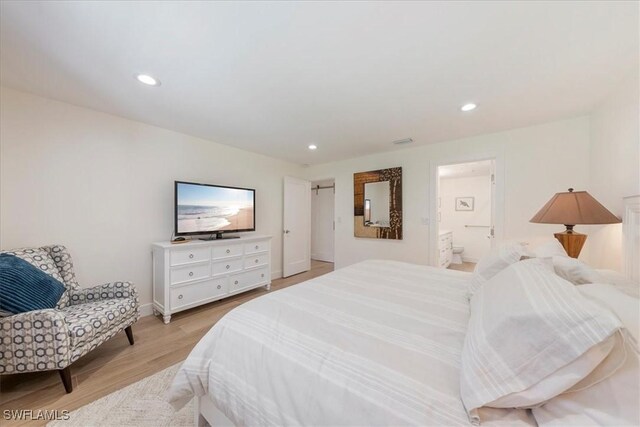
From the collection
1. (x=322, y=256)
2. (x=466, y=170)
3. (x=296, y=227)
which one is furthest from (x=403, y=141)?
(x=322, y=256)

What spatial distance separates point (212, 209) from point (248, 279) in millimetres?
1160

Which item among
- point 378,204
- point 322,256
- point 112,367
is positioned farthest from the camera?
point 322,256

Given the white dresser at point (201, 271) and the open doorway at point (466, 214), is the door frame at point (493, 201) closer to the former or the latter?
the open doorway at point (466, 214)

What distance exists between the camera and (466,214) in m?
5.56

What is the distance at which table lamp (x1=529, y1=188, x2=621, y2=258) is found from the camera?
5.48ft

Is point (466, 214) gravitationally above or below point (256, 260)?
above

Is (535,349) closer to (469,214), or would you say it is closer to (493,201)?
(493,201)

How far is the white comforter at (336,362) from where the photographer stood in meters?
0.72

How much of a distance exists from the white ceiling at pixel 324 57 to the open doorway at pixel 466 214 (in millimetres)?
3084

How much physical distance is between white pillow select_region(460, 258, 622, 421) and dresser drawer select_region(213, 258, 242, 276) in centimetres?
292

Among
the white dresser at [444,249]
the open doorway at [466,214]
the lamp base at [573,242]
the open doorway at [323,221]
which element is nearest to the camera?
the lamp base at [573,242]

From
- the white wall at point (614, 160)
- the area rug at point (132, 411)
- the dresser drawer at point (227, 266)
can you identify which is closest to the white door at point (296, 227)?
the dresser drawer at point (227, 266)

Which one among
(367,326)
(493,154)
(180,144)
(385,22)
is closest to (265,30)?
(385,22)

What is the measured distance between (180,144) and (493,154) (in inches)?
165
